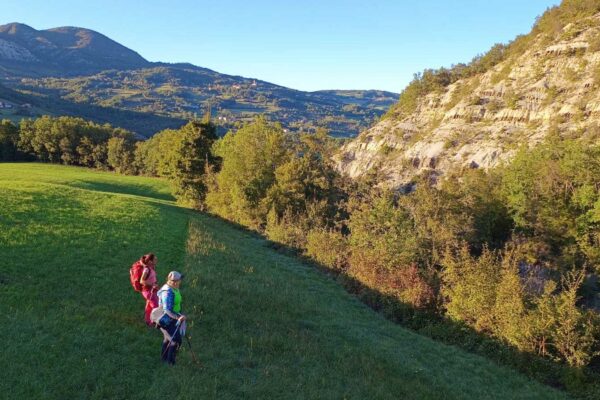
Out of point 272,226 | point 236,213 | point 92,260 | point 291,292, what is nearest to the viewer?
point 92,260

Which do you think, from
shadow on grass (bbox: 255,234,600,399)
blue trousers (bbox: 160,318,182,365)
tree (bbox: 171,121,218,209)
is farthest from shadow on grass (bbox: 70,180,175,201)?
blue trousers (bbox: 160,318,182,365)

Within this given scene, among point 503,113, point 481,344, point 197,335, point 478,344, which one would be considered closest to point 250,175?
point 478,344

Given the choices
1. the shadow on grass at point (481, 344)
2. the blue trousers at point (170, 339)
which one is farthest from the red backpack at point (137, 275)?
the shadow on grass at point (481, 344)

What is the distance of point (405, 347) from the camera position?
17391 millimetres

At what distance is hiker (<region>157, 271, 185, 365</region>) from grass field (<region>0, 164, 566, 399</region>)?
0.73 m

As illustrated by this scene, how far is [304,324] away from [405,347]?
474 cm

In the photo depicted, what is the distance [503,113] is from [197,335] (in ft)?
244

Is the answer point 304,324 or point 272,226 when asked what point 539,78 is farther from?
point 304,324

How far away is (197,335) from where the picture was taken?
42.9 ft

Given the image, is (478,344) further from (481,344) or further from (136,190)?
(136,190)

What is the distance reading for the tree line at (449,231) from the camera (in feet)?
59.9

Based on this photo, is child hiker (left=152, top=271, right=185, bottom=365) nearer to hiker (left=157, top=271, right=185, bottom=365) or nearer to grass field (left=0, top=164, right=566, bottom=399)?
hiker (left=157, top=271, right=185, bottom=365)

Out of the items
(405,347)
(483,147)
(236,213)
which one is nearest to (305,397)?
(405,347)

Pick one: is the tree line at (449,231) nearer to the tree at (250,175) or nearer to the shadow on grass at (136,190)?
the tree at (250,175)
